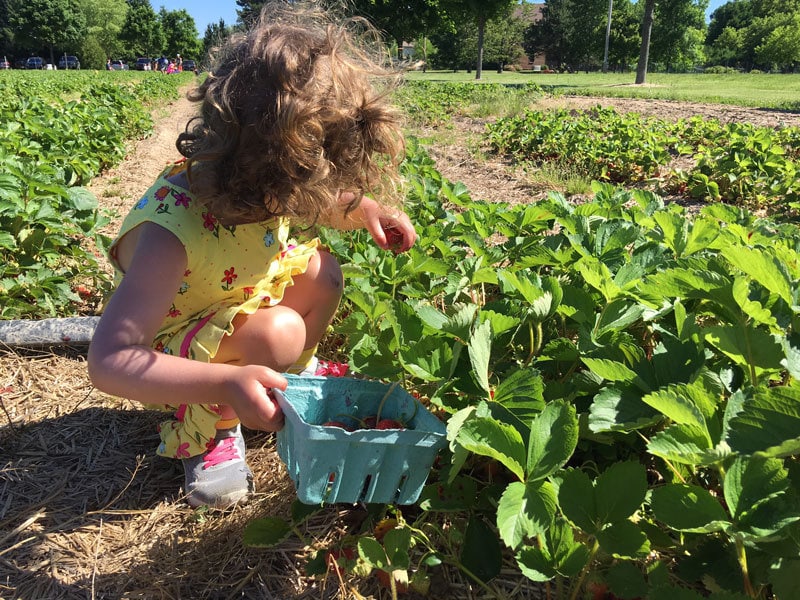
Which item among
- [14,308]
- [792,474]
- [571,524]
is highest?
[792,474]

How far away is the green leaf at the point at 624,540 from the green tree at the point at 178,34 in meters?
93.0

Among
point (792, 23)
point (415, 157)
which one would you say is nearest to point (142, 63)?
point (792, 23)

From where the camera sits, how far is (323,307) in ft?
7.18

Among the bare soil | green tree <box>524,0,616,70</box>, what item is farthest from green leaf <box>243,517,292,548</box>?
green tree <box>524,0,616,70</box>

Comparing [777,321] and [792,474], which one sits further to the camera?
[777,321]

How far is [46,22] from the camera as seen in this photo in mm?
66375

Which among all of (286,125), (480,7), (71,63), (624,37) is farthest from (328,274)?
(71,63)

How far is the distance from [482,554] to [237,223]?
1.02 metres

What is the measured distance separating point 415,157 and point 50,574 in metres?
4.26

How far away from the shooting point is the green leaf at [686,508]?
3.12 ft

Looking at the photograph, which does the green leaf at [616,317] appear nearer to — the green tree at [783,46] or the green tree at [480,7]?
the green tree at [480,7]

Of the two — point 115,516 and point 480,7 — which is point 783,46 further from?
point 115,516

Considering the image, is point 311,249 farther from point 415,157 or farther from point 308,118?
point 415,157

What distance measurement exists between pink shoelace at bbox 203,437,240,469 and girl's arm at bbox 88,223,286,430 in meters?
0.40
